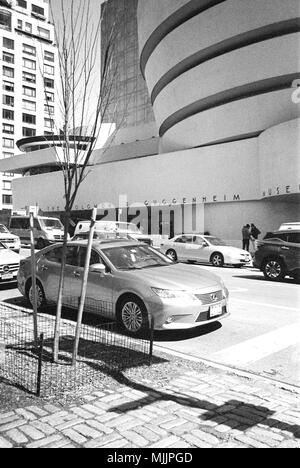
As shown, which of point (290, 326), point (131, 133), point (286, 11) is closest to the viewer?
point (290, 326)

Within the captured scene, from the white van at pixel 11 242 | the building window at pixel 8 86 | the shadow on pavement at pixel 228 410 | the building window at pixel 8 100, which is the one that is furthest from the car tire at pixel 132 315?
the building window at pixel 8 86

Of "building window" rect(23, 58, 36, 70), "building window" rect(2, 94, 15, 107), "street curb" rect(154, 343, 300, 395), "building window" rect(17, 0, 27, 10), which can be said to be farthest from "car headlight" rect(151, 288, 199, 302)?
"building window" rect(17, 0, 27, 10)

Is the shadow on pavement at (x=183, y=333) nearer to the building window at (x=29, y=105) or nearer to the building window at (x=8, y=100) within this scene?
the building window at (x=8, y=100)

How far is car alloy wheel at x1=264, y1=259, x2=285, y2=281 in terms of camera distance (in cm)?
1380

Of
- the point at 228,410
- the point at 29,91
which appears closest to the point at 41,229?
the point at 228,410

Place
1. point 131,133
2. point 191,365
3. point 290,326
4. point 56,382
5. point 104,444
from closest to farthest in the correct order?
point 104,444 → point 56,382 → point 191,365 → point 290,326 → point 131,133

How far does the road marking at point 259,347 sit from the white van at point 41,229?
2101cm

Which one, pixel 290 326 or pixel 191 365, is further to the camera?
pixel 290 326

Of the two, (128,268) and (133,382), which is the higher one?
(128,268)

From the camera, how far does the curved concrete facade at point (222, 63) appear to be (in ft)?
87.1

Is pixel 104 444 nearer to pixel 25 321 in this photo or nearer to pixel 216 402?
pixel 216 402

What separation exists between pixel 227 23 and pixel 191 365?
28413 millimetres

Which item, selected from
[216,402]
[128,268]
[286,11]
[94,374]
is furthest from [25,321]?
[286,11]

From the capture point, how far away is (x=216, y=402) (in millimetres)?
4070
